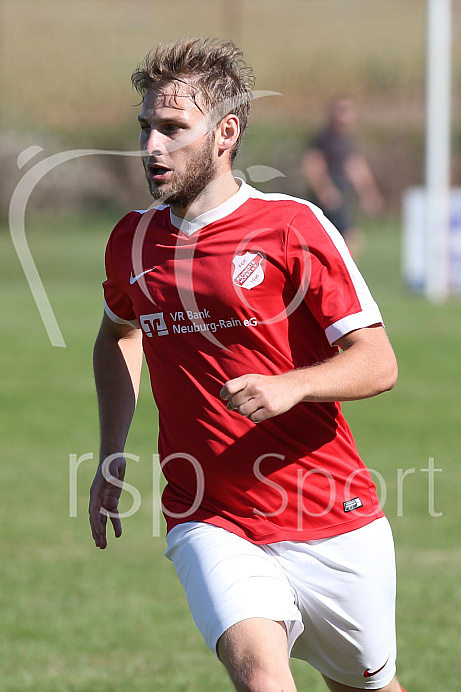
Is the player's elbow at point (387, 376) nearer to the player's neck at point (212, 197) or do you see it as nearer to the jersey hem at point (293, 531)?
the jersey hem at point (293, 531)

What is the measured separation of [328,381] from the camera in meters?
2.99

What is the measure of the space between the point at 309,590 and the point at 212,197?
1.24 m

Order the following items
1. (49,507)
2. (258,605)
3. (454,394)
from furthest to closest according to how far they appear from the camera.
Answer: (454,394) < (49,507) < (258,605)

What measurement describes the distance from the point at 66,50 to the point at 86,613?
27290 mm

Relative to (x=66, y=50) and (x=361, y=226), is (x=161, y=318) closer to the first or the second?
(x=361, y=226)

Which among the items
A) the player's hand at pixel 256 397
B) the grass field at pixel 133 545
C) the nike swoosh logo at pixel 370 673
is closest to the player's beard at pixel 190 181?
the player's hand at pixel 256 397

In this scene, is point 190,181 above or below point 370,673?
above

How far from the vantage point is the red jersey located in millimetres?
3264

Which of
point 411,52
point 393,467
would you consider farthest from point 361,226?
point 393,467

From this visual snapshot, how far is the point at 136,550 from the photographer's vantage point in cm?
660

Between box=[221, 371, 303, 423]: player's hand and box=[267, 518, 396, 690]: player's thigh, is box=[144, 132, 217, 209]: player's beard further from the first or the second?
box=[267, 518, 396, 690]: player's thigh

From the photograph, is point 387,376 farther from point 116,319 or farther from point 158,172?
point 116,319

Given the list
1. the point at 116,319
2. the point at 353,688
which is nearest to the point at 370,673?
the point at 353,688

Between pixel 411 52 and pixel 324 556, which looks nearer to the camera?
pixel 324 556
